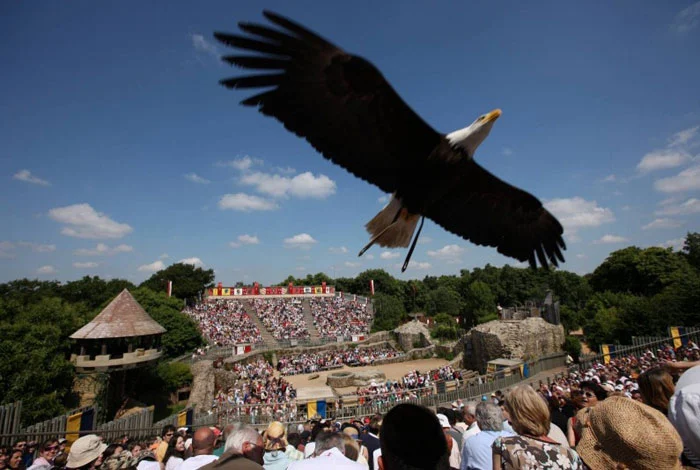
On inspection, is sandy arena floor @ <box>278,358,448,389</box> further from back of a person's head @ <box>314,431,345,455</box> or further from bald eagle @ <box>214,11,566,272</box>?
back of a person's head @ <box>314,431,345,455</box>

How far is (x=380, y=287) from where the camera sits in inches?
2753

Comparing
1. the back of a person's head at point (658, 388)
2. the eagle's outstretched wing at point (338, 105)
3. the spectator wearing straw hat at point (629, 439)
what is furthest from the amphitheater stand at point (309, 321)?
the spectator wearing straw hat at point (629, 439)

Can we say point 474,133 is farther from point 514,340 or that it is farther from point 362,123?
point 514,340

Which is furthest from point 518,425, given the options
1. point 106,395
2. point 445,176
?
point 106,395

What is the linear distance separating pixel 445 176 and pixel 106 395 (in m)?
20.6

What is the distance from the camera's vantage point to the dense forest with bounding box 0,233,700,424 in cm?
1492

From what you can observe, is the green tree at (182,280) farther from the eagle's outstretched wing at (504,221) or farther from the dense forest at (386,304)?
the eagle's outstretched wing at (504,221)

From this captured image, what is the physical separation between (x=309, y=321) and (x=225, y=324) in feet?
32.7

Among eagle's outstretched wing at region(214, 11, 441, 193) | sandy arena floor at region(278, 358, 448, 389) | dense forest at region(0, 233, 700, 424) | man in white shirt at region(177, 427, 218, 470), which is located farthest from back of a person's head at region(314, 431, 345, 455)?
sandy arena floor at region(278, 358, 448, 389)

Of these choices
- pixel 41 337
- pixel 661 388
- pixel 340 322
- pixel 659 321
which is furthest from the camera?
pixel 340 322

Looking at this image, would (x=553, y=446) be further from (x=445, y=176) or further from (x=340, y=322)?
(x=340, y=322)

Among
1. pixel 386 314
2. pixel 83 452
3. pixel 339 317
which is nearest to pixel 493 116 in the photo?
pixel 83 452

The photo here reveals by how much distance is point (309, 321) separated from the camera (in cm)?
4003

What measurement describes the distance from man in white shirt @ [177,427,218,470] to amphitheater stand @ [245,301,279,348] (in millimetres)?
30967
